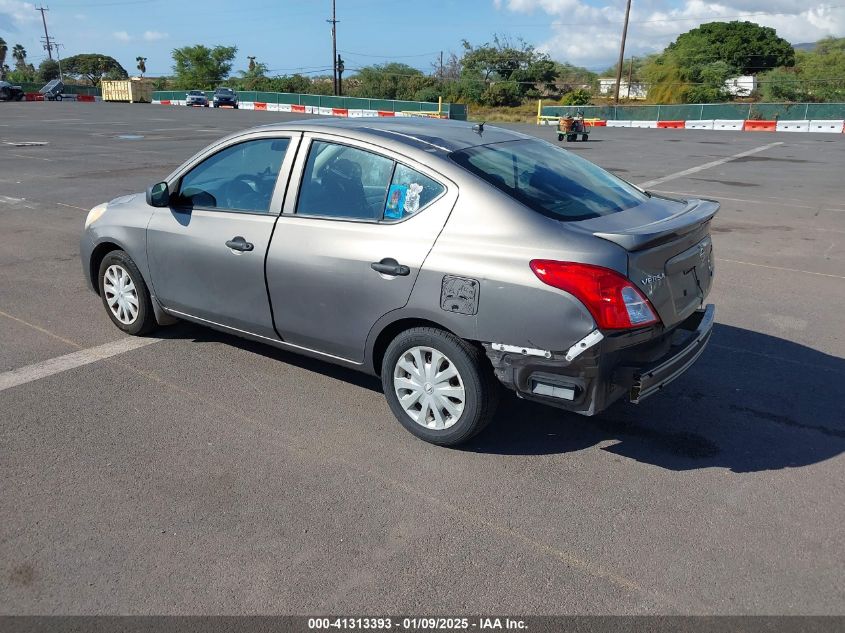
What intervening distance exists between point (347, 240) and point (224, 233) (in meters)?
1.02

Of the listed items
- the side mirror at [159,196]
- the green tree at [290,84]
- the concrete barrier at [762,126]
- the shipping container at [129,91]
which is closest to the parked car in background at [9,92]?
the shipping container at [129,91]

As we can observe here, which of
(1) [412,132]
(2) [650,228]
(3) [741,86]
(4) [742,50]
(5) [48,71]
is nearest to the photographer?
(2) [650,228]

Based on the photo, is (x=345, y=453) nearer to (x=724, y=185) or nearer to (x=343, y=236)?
(x=343, y=236)

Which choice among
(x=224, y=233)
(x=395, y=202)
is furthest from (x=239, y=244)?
(x=395, y=202)

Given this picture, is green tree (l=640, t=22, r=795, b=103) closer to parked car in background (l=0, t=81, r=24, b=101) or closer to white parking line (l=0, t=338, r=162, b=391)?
parked car in background (l=0, t=81, r=24, b=101)

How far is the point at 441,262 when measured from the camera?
358 cm

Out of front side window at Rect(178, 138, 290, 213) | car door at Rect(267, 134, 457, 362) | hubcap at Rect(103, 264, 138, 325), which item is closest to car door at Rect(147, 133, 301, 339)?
front side window at Rect(178, 138, 290, 213)

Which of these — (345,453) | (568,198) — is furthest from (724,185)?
(345,453)

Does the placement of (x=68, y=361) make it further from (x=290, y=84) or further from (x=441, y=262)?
(x=290, y=84)

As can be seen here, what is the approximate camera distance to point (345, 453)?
380 cm

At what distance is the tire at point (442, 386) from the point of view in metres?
3.60

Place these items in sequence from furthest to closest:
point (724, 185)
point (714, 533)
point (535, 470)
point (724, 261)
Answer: point (724, 185)
point (724, 261)
point (535, 470)
point (714, 533)

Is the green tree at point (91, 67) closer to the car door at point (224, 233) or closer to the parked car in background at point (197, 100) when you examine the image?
the parked car in background at point (197, 100)

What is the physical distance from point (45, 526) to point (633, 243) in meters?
2.98
